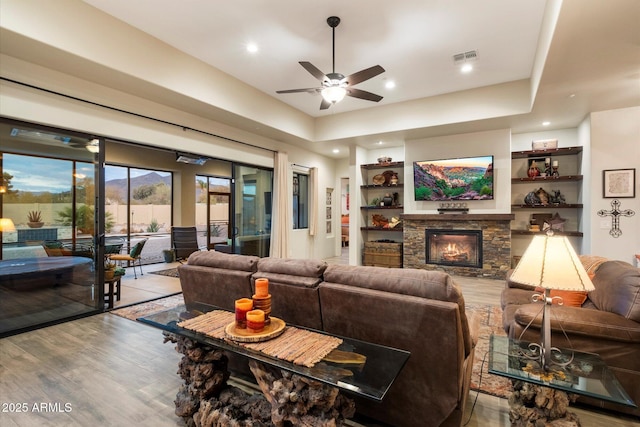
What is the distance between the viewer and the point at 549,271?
1460 millimetres

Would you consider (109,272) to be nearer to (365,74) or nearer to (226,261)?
(226,261)

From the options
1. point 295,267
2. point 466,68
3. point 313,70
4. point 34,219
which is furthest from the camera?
point 466,68

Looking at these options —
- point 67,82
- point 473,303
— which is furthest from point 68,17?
point 473,303

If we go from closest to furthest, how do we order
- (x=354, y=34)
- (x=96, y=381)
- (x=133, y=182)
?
1. (x=96, y=381)
2. (x=354, y=34)
3. (x=133, y=182)

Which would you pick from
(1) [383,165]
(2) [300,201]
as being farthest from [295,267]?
(2) [300,201]

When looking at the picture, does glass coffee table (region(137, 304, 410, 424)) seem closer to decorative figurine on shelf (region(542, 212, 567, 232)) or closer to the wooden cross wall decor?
the wooden cross wall decor

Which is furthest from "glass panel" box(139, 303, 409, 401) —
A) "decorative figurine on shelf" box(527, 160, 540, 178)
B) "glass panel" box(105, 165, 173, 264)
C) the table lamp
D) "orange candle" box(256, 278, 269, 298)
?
"glass panel" box(105, 165, 173, 264)

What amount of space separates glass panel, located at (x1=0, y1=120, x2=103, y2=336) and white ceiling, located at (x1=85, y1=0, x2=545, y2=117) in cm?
170

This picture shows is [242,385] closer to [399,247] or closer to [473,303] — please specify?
[473,303]

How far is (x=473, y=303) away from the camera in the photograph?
4.31 m

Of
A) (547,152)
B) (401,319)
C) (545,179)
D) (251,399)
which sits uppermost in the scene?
(547,152)

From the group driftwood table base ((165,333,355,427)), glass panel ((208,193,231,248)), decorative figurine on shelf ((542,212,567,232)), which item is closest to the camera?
driftwood table base ((165,333,355,427))

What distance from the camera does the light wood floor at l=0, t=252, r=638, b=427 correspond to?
193 centimetres

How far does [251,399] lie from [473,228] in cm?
554
